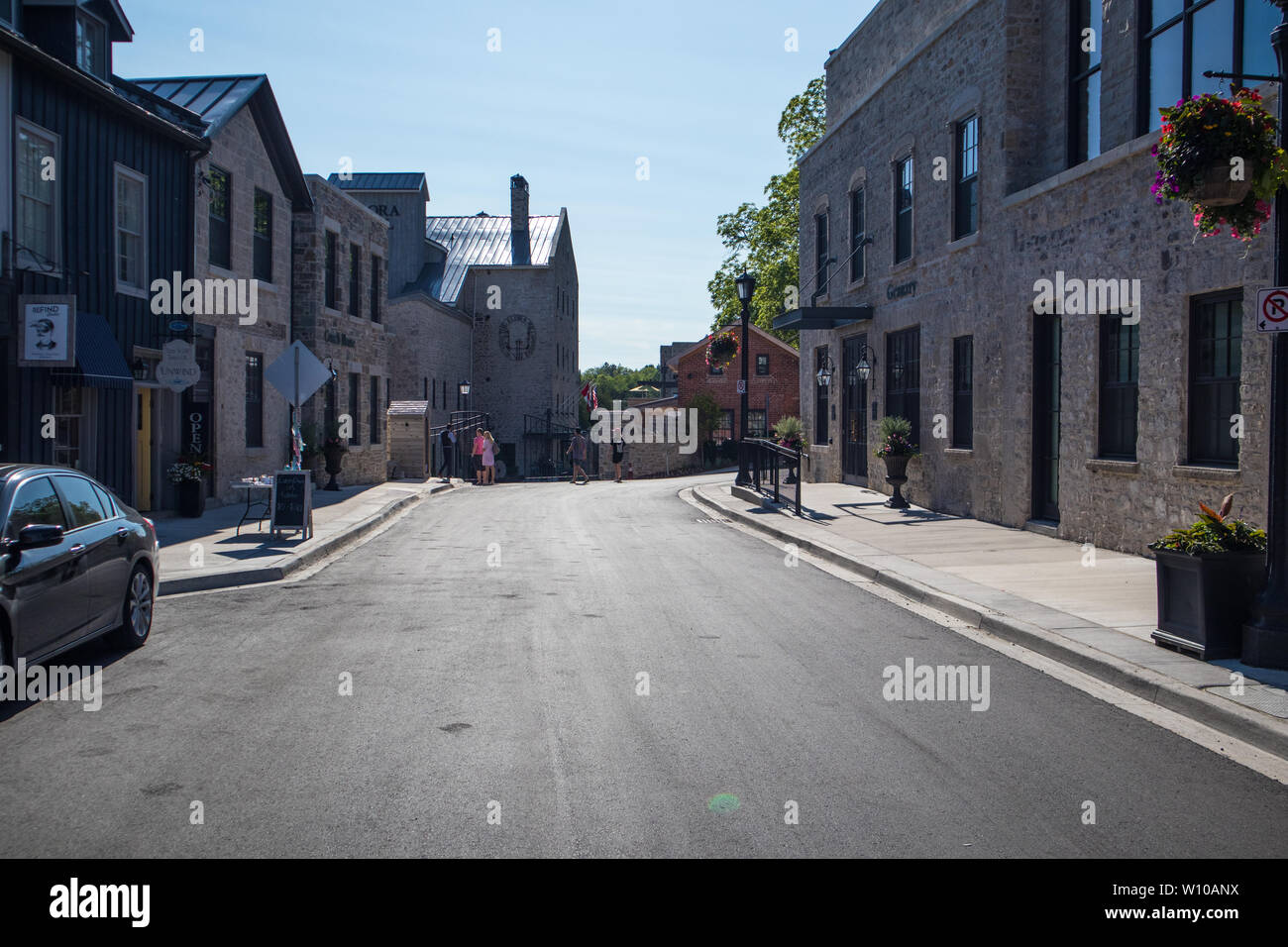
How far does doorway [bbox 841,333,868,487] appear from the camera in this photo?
23688mm

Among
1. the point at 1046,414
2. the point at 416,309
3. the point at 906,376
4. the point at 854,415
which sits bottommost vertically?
the point at 1046,414

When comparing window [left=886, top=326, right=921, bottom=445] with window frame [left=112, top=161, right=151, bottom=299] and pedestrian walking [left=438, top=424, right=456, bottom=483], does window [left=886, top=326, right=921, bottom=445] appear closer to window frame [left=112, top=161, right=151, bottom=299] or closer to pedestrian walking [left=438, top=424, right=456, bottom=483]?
window frame [left=112, top=161, right=151, bottom=299]

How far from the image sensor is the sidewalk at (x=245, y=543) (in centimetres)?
1170

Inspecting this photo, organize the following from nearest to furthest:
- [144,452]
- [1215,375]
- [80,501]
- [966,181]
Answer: [80,501]
[1215,375]
[144,452]
[966,181]

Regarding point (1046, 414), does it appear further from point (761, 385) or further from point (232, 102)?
point (761, 385)

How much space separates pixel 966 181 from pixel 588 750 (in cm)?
1533

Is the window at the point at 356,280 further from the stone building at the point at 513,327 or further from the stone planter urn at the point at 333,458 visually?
the stone building at the point at 513,327

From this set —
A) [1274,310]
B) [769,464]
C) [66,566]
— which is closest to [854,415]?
[769,464]

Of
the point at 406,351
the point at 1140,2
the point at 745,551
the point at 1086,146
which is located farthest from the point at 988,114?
the point at 406,351

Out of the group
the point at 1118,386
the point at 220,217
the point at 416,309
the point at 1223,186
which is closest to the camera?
the point at 1223,186

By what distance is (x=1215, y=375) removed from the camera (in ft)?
37.9

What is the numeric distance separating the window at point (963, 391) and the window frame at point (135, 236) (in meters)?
13.7

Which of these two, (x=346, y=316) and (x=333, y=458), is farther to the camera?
(x=346, y=316)

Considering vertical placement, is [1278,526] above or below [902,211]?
below
